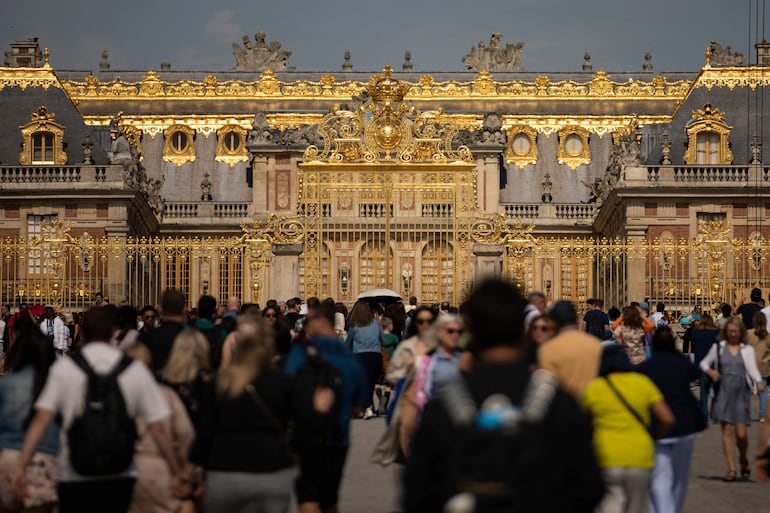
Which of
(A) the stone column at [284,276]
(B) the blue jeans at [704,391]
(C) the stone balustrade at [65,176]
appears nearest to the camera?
(B) the blue jeans at [704,391]

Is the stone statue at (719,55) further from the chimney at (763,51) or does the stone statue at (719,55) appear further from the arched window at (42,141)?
the arched window at (42,141)

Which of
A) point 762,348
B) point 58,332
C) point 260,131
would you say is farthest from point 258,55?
point 762,348

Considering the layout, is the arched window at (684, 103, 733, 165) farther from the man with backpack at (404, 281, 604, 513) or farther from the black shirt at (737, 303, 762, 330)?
the man with backpack at (404, 281, 604, 513)

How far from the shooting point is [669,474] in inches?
408

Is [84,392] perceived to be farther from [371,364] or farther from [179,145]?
[179,145]

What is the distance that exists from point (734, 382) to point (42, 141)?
28007 mm

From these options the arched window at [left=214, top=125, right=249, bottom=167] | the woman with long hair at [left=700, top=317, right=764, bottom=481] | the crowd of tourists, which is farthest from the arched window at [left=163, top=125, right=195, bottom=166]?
the crowd of tourists

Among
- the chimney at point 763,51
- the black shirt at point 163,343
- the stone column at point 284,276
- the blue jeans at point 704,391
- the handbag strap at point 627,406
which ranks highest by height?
the chimney at point 763,51

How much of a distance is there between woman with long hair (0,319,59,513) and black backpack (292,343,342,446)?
137 centimetres

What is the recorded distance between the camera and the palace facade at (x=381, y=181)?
2877 cm

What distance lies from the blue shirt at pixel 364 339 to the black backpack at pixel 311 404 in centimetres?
849

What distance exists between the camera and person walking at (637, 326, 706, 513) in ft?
33.9

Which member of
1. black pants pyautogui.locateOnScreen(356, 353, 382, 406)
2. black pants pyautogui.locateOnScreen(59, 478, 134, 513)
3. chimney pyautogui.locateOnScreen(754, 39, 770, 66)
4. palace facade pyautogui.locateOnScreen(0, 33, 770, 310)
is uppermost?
chimney pyautogui.locateOnScreen(754, 39, 770, 66)

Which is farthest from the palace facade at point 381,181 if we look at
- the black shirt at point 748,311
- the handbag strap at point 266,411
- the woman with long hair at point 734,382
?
the handbag strap at point 266,411
